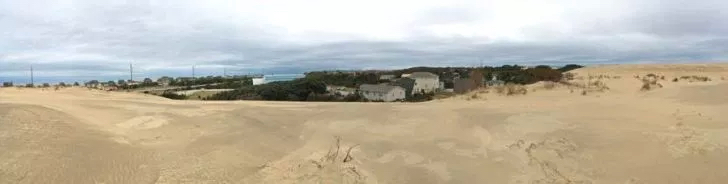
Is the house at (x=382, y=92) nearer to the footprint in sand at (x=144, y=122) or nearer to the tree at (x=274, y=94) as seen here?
the tree at (x=274, y=94)

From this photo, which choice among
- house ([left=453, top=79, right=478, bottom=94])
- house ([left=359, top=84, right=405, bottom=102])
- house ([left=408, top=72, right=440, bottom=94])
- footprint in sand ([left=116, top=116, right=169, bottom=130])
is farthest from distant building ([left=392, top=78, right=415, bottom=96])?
footprint in sand ([left=116, top=116, right=169, bottom=130])

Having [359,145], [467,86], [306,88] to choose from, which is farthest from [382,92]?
[359,145]

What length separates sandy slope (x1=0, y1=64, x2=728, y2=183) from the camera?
6.59 m

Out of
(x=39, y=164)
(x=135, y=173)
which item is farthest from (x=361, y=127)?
(x=39, y=164)

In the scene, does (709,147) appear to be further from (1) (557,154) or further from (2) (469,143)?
(2) (469,143)

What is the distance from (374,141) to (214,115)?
2.95 metres

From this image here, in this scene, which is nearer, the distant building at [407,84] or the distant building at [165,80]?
the distant building at [165,80]

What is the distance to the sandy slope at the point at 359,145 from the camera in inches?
259

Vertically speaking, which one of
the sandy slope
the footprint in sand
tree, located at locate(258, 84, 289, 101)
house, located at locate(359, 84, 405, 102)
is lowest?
house, located at locate(359, 84, 405, 102)

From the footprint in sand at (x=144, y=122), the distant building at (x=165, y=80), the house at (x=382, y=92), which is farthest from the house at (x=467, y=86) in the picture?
the distant building at (x=165, y=80)

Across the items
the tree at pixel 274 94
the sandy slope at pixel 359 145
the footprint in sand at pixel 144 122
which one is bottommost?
the tree at pixel 274 94

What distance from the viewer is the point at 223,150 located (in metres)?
7.50

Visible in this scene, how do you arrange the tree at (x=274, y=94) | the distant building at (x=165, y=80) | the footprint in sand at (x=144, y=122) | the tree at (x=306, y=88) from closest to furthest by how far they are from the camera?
1. the footprint in sand at (x=144, y=122)
2. the tree at (x=274, y=94)
3. the tree at (x=306, y=88)
4. the distant building at (x=165, y=80)

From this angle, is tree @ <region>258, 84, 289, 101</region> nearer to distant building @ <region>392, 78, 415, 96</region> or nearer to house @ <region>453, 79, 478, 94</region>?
house @ <region>453, 79, 478, 94</region>
